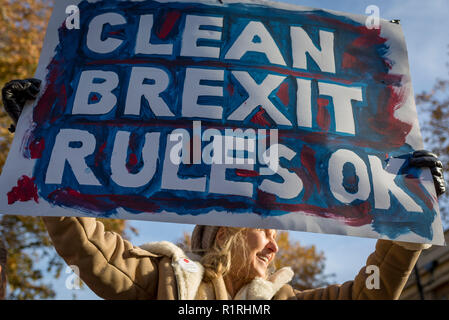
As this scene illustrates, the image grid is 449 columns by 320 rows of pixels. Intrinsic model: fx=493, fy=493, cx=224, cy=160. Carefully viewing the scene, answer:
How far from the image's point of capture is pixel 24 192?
204 centimetres

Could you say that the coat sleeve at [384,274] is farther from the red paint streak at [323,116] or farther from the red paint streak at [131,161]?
the red paint streak at [131,161]

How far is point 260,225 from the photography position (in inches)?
78.1

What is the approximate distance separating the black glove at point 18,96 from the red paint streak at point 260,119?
1020 mm

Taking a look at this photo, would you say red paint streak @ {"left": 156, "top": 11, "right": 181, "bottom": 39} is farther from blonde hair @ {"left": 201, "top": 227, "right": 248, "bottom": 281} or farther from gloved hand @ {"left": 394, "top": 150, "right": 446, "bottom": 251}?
gloved hand @ {"left": 394, "top": 150, "right": 446, "bottom": 251}

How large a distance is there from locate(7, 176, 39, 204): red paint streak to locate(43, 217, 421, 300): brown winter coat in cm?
13

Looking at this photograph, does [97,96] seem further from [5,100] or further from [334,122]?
[334,122]

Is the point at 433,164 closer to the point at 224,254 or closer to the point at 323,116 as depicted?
the point at 323,116

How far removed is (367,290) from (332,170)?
600 millimetres

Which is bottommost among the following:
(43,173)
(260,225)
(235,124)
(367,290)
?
(367,290)

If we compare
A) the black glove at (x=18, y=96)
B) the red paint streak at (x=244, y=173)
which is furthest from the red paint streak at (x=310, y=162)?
the black glove at (x=18, y=96)

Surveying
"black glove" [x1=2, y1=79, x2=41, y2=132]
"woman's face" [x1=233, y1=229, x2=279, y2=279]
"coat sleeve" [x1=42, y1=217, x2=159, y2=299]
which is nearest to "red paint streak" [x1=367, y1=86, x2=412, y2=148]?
"woman's face" [x1=233, y1=229, x2=279, y2=279]

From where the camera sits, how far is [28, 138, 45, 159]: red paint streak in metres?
2.12

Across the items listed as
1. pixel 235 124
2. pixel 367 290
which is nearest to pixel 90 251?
pixel 235 124

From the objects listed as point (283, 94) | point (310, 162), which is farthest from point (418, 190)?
point (283, 94)
